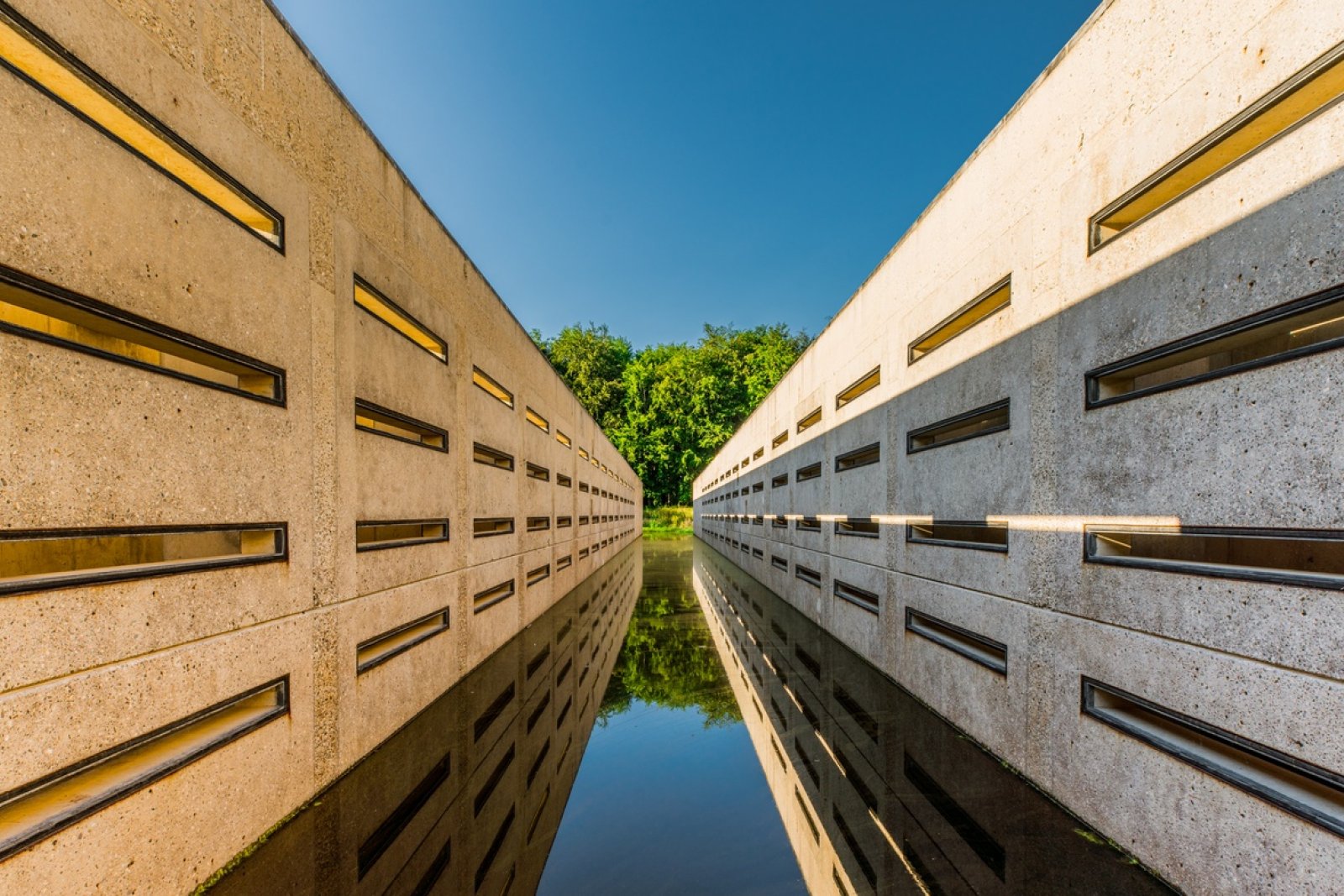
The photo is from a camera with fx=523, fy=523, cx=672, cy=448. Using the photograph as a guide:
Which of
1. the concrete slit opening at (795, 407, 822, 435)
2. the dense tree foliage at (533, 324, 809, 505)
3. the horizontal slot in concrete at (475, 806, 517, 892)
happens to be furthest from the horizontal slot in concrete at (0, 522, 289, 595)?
the dense tree foliage at (533, 324, 809, 505)

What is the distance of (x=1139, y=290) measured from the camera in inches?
140

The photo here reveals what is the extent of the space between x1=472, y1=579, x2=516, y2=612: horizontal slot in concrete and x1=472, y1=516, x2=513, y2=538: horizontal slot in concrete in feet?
2.70

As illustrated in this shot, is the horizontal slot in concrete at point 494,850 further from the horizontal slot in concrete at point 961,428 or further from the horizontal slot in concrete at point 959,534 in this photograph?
the horizontal slot in concrete at point 961,428

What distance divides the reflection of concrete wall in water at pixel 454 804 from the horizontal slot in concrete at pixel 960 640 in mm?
3992

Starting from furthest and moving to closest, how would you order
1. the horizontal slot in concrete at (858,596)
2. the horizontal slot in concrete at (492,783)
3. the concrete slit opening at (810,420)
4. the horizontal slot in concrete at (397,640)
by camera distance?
1. the concrete slit opening at (810,420)
2. the horizontal slot in concrete at (858,596)
3. the horizontal slot in concrete at (397,640)
4. the horizontal slot in concrete at (492,783)

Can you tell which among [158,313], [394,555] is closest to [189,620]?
[158,313]

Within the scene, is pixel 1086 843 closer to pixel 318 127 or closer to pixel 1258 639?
pixel 1258 639

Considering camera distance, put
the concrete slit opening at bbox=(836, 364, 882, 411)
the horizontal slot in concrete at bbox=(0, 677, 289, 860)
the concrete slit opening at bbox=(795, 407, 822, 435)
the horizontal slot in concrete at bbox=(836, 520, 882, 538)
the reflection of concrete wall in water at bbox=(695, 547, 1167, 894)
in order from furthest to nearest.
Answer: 1. the concrete slit opening at bbox=(795, 407, 822, 435)
2. the concrete slit opening at bbox=(836, 364, 882, 411)
3. the horizontal slot in concrete at bbox=(836, 520, 882, 538)
4. the reflection of concrete wall in water at bbox=(695, 547, 1167, 894)
5. the horizontal slot in concrete at bbox=(0, 677, 289, 860)

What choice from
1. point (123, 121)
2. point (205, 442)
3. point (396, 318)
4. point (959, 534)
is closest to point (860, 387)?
point (959, 534)

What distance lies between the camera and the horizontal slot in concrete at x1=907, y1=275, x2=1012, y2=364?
16.8 feet

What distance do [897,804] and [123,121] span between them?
699 cm

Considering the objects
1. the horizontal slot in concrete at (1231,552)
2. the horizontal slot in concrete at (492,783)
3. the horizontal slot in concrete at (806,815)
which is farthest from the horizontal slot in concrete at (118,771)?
the horizontal slot in concrete at (1231,552)

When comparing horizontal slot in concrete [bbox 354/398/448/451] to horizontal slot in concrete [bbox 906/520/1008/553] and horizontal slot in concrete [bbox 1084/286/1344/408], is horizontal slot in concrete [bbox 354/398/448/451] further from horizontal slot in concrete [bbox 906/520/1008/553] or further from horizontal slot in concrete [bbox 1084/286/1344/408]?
horizontal slot in concrete [bbox 1084/286/1344/408]

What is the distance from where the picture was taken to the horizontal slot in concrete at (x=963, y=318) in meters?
5.13
